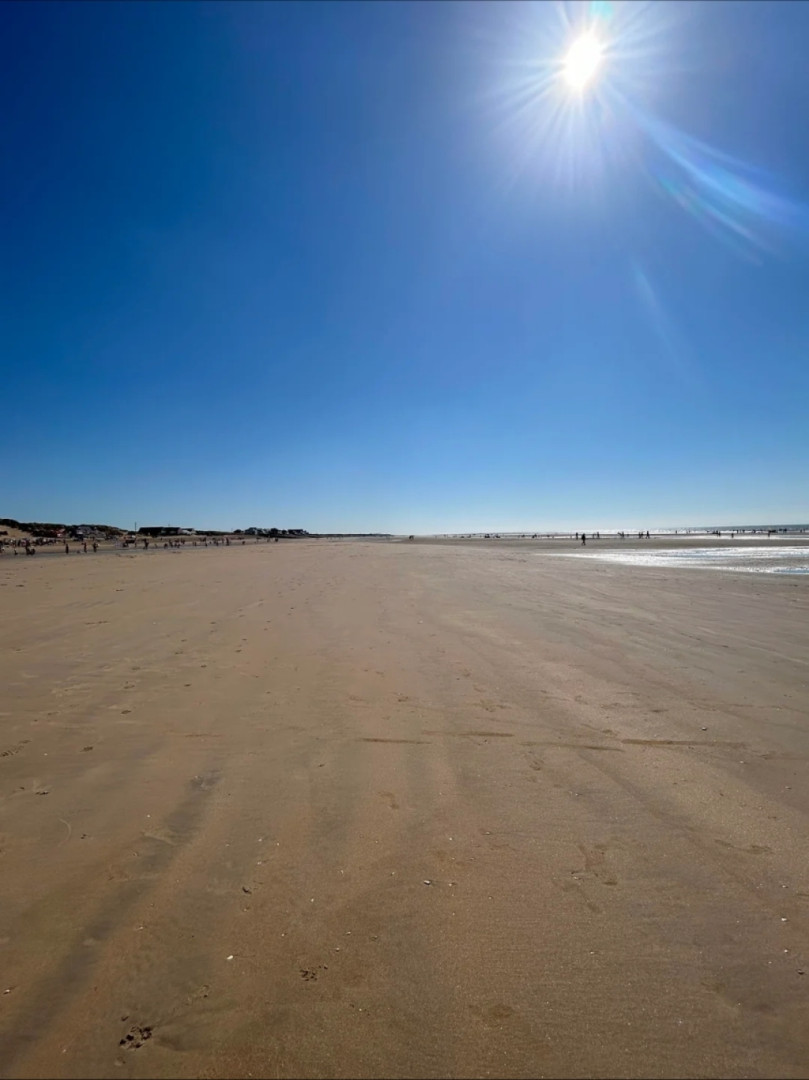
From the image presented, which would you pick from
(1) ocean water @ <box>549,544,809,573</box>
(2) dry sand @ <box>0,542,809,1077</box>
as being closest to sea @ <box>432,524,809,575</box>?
(1) ocean water @ <box>549,544,809,573</box>

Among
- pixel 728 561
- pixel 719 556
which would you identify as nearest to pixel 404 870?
pixel 728 561

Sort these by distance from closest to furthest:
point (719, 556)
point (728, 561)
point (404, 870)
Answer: point (404, 870), point (728, 561), point (719, 556)

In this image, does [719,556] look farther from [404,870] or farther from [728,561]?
[404,870]

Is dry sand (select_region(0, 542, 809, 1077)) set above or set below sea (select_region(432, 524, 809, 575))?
below

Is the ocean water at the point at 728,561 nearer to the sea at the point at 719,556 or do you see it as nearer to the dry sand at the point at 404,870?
the sea at the point at 719,556

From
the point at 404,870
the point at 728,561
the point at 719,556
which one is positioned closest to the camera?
the point at 404,870

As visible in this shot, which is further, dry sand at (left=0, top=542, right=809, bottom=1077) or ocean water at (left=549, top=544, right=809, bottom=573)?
ocean water at (left=549, top=544, right=809, bottom=573)

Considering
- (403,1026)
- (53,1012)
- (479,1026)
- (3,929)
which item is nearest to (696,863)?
(479,1026)

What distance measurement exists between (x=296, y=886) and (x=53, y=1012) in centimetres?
120

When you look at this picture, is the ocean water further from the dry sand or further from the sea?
the dry sand

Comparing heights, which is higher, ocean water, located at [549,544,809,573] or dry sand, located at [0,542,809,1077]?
ocean water, located at [549,544,809,573]

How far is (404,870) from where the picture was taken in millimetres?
3248

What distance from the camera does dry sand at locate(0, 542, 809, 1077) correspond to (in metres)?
2.21

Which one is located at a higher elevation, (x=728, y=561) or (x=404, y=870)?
(x=728, y=561)
